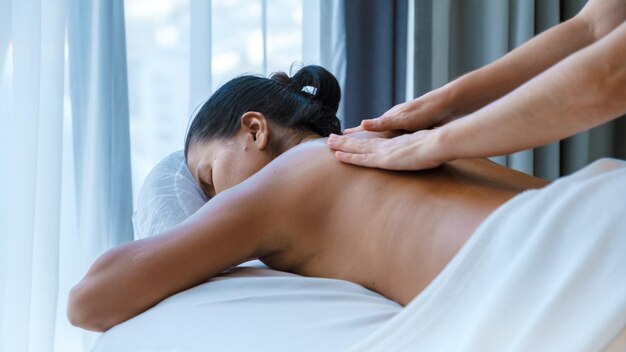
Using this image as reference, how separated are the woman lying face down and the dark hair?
0.22 metres

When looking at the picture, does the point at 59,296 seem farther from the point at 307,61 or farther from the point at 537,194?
the point at 537,194

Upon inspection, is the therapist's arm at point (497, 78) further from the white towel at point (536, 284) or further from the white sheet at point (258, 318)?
the white towel at point (536, 284)

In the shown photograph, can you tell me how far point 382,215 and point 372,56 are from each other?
5.70 ft

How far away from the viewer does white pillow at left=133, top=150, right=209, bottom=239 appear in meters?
1.68

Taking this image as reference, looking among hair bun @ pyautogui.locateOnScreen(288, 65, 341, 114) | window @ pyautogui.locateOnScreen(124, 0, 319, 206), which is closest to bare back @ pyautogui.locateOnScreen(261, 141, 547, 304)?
hair bun @ pyautogui.locateOnScreen(288, 65, 341, 114)

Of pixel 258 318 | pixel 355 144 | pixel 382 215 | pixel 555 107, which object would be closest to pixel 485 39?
pixel 355 144

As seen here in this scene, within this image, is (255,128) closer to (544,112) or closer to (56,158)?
(544,112)

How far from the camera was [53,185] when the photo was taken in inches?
85.8

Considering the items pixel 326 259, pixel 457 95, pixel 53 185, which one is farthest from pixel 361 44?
pixel 326 259

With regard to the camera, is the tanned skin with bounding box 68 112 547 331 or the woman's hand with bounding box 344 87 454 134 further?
the woman's hand with bounding box 344 87 454 134

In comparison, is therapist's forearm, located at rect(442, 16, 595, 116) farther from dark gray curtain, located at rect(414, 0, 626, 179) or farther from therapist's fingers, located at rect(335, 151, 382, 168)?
dark gray curtain, located at rect(414, 0, 626, 179)

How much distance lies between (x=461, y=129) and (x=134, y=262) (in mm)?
505

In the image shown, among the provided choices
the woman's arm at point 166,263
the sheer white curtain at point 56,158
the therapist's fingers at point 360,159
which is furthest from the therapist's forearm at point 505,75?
the sheer white curtain at point 56,158

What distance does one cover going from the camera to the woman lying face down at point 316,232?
1227 mm
